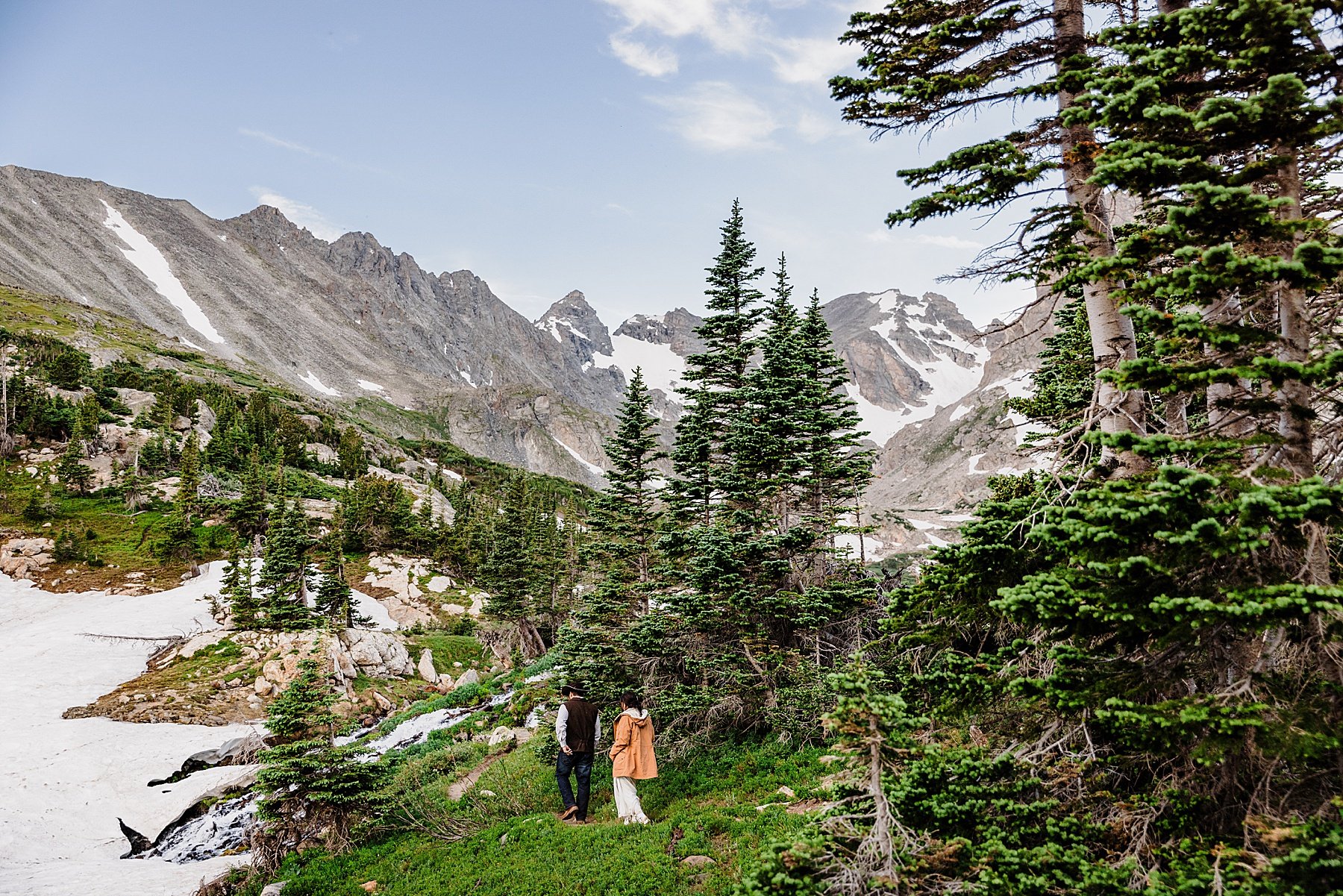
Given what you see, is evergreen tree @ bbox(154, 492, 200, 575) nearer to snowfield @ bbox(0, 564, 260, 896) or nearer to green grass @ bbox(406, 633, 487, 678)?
snowfield @ bbox(0, 564, 260, 896)

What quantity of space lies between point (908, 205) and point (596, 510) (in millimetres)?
12326

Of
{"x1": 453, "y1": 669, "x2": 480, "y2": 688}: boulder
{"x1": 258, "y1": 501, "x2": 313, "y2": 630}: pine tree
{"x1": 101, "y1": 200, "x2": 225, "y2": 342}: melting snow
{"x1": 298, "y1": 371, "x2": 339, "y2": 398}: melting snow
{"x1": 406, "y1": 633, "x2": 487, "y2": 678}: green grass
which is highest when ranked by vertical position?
{"x1": 101, "y1": 200, "x2": 225, "y2": 342}: melting snow

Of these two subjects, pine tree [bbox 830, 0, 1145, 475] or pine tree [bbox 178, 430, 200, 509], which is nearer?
pine tree [bbox 830, 0, 1145, 475]

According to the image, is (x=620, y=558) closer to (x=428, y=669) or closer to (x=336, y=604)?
(x=428, y=669)

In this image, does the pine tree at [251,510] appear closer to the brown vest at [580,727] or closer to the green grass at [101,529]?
the green grass at [101,529]

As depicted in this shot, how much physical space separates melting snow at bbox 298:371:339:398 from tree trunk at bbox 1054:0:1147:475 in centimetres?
18207

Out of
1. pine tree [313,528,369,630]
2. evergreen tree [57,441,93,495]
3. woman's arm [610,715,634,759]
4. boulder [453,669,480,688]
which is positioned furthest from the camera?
evergreen tree [57,441,93,495]

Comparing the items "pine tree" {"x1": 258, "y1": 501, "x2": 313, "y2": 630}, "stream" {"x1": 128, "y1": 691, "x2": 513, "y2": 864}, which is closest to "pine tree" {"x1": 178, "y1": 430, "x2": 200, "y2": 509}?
"pine tree" {"x1": 258, "y1": 501, "x2": 313, "y2": 630}

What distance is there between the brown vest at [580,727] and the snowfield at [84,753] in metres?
7.64

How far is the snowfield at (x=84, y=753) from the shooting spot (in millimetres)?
12828

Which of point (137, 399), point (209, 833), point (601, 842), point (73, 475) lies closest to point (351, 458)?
point (137, 399)

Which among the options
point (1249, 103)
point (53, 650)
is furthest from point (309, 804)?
point (53, 650)

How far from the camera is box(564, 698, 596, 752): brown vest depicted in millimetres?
11312

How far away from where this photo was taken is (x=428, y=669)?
103 ft
